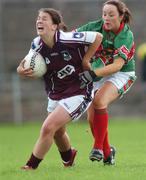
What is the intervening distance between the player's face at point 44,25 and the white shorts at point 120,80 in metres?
1.12

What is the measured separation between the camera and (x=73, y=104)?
9469mm

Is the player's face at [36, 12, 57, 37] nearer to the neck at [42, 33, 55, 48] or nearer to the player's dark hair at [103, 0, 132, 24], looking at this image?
the neck at [42, 33, 55, 48]

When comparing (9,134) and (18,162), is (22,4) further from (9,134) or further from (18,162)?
(18,162)

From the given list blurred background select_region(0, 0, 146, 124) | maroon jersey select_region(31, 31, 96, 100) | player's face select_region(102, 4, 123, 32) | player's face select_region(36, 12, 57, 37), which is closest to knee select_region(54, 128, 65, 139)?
maroon jersey select_region(31, 31, 96, 100)

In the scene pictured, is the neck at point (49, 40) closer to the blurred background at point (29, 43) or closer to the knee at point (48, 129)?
the knee at point (48, 129)

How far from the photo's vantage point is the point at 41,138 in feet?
30.5

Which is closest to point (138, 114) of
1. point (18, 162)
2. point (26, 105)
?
point (26, 105)

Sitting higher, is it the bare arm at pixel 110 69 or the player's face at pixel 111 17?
the player's face at pixel 111 17

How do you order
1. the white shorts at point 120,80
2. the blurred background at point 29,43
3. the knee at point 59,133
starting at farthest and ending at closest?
1. the blurred background at point 29,43
2. the white shorts at point 120,80
3. the knee at point 59,133

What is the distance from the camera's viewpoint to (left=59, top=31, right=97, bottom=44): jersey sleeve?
941 cm

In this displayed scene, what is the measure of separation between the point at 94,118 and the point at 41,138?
98cm

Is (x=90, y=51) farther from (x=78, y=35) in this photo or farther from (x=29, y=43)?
(x=29, y=43)

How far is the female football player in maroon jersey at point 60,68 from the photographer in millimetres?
9359

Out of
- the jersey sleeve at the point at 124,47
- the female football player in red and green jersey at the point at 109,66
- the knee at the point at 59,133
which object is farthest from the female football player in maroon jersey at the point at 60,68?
the jersey sleeve at the point at 124,47
